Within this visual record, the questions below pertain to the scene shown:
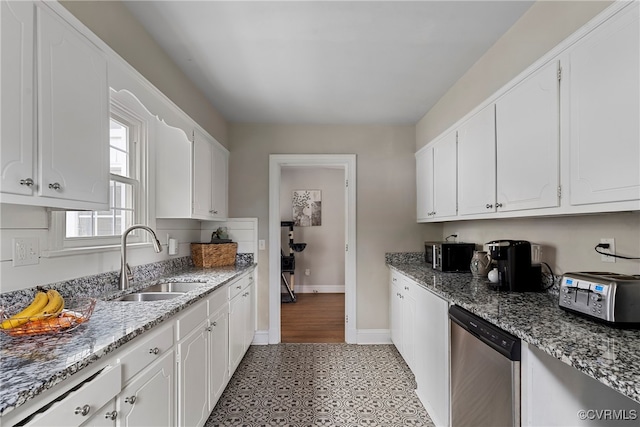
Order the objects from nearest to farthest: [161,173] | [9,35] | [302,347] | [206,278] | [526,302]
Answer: [9,35] < [526,302] < [206,278] < [161,173] < [302,347]

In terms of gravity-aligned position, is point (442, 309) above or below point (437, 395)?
above

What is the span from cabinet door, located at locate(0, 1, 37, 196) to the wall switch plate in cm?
42

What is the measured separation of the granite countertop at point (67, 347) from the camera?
29.8 inches

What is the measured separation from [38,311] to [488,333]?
1737 mm

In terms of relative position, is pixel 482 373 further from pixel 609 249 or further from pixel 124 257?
pixel 124 257

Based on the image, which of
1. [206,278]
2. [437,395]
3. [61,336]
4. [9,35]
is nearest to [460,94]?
[437,395]

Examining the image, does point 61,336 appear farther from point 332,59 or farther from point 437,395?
point 332,59

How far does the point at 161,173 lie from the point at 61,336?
68.5 inches

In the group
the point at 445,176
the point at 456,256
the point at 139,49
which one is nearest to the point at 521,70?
the point at 445,176

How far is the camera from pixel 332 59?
2270 millimetres

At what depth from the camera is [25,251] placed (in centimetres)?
133

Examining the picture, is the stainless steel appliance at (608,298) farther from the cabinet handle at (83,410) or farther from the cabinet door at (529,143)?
the cabinet handle at (83,410)

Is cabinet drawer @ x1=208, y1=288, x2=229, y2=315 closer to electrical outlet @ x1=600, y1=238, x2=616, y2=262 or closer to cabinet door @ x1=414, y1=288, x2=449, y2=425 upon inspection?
cabinet door @ x1=414, y1=288, x2=449, y2=425

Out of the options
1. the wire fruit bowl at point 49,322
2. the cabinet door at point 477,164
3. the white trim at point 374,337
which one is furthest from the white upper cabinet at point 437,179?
the wire fruit bowl at point 49,322
